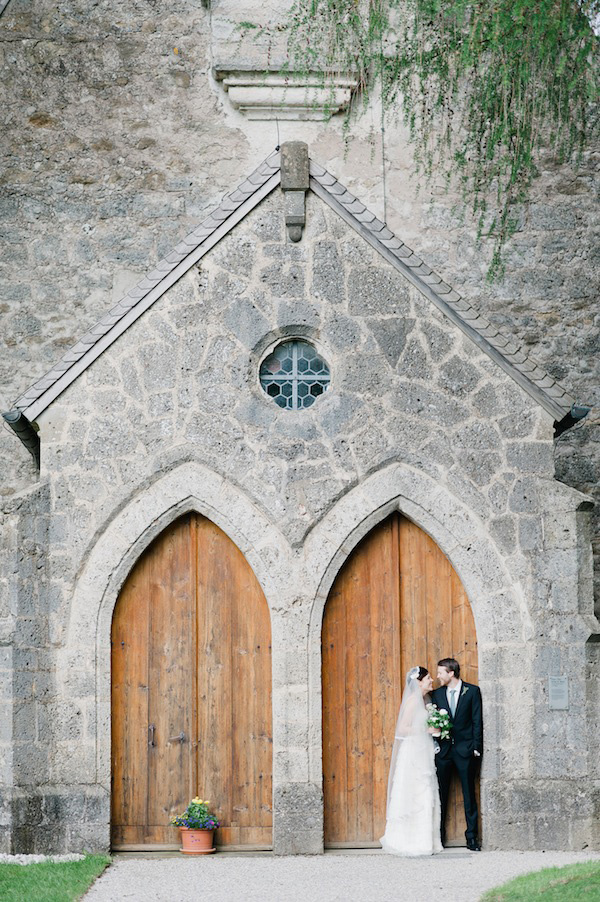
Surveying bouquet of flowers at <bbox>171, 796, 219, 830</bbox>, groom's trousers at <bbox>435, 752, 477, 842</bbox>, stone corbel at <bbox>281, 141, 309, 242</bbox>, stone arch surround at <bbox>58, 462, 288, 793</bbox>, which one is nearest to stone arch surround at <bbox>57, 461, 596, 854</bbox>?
stone arch surround at <bbox>58, 462, 288, 793</bbox>

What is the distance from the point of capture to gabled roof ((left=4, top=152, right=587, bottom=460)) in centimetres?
963

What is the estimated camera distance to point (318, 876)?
8469mm

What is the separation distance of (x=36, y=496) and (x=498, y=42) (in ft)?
15.8

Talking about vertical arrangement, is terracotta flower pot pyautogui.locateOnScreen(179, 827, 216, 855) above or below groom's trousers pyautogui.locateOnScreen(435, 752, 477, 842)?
below

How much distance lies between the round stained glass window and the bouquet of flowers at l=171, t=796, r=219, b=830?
3.20 meters

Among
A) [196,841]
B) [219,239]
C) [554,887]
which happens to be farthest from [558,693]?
[219,239]

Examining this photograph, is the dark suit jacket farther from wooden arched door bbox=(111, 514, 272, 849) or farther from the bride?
wooden arched door bbox=(111, 514, 272, 849)

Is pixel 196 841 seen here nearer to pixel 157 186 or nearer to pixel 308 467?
pixel 308 467

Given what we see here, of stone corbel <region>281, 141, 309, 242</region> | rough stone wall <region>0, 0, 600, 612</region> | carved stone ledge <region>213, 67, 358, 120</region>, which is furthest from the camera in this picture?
carved stone ledge <region>213, 67, 358, 120</region>

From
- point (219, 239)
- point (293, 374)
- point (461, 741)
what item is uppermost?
point (219, 239)

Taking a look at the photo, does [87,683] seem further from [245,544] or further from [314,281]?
[314,281]

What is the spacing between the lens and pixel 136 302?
9648 mm

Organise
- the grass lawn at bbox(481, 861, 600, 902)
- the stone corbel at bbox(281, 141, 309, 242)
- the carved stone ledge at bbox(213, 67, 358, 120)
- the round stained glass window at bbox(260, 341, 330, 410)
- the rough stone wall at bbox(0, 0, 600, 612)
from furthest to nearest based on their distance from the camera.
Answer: the carved stone ledge at bbox(213, 67, 358, 120), the rough stone wall at bbox(0, 0, 600, 612), the round stained glass window at bbox(260, 341, 330, 410), the stone corbel at bbox(281, 141, 309, 242), the grass lawn at bbox(481, 861, 600, 902)

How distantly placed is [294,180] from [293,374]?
1.54m
